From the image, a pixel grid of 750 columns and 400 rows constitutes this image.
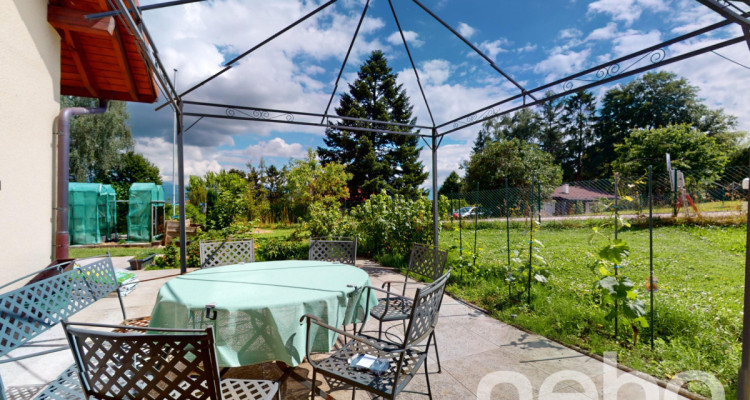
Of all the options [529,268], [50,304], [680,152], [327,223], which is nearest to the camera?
[50,304]

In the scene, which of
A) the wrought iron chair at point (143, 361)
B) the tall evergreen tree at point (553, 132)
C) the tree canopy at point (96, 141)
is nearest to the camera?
the wrought iron chair at point (143, 361)

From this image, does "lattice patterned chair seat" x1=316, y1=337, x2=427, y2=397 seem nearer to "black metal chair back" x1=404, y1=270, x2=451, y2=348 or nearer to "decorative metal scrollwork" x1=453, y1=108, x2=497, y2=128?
"black metal chair back" x1=404, y1=270, x2=451, y2=348

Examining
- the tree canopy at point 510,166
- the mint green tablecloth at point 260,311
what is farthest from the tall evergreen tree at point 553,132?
the mint green tablecloth at point 260,311

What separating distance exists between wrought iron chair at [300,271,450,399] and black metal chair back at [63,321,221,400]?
618 millimetres

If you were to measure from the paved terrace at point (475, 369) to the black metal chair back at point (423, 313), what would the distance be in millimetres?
561

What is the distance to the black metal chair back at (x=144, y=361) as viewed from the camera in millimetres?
1128

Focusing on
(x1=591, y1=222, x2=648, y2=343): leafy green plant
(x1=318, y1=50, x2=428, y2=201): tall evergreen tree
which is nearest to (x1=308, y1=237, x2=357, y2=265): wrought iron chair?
(x1=591, y1=222, x2=648, y2=343): leafy green plant

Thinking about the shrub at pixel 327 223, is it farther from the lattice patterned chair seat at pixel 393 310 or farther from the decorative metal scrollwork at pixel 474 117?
the lattice patterned chair seat at pixel 393 310

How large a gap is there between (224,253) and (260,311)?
2056 mm

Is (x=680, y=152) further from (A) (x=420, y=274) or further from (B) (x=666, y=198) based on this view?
(A) (x=420, y=274)

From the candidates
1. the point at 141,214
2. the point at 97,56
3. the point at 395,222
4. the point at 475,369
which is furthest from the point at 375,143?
the point at 475,369

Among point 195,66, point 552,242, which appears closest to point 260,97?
point 195,66

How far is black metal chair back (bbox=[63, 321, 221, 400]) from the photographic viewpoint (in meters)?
1.13

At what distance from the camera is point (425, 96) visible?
524cm
